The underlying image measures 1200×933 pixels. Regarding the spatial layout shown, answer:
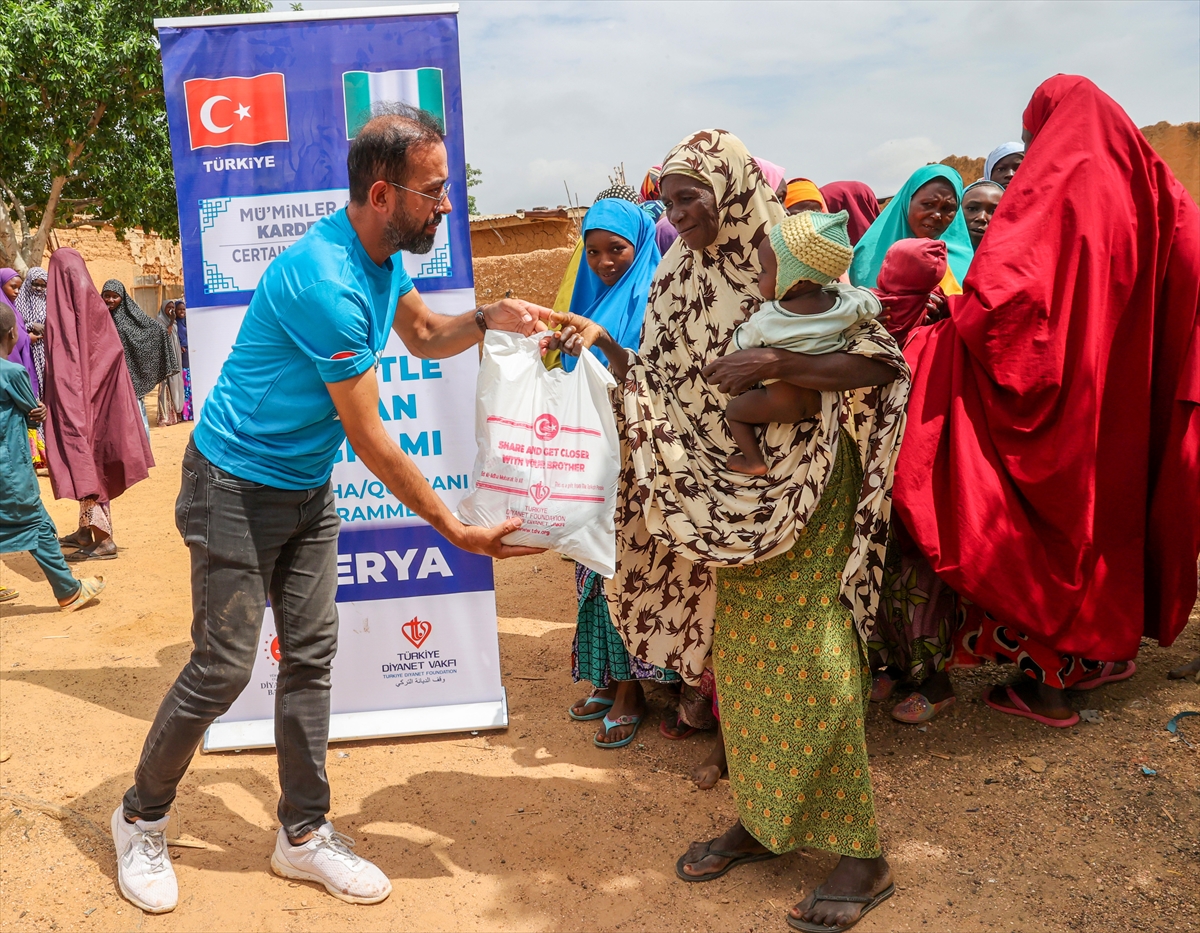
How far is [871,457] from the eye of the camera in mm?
2355

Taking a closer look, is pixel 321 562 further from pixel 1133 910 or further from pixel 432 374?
pixel 1133 910

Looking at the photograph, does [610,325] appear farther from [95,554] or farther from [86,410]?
[95,554]

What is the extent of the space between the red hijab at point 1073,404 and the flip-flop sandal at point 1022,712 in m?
0.33

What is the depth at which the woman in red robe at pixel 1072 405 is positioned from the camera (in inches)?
117

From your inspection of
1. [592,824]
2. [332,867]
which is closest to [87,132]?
[332,867]

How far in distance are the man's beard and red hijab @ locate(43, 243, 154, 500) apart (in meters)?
4.67

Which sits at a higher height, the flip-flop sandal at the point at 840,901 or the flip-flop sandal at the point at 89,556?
the flip-flop sandal at the point at 840,901

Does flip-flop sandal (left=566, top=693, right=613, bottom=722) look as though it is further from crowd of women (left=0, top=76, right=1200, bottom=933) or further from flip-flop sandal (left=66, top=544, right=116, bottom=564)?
flip-flop sandal (left=66, top=544, right=116, bottom=564)

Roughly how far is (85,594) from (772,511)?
180 inches

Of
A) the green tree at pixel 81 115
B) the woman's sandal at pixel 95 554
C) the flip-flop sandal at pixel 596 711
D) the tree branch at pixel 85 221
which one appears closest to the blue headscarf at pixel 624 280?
the flip-flop sandal at pixel 596 711

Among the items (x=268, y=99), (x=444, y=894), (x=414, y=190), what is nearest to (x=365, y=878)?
(x=444, y=894)

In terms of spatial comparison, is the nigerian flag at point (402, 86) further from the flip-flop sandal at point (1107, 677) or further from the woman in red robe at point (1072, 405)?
the flip-flop sandal at point (1107, 677)

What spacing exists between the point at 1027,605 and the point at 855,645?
914mm

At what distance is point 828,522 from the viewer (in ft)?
7.90
